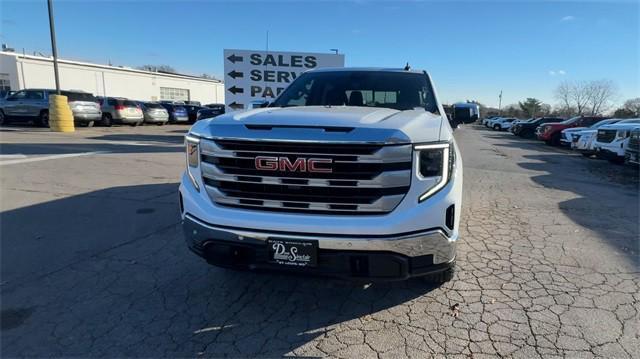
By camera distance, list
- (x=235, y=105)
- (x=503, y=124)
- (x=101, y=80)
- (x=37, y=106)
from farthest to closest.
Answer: (x=503, y=124) < (x=101, y=80) < (x=37, y=106) < (x=235, y=105)

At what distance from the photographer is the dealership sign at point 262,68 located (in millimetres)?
13578

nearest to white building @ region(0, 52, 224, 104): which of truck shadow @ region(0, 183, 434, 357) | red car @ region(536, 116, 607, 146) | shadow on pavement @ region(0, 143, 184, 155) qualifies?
shadow on pavement @ region(0, 143, 184, 155)

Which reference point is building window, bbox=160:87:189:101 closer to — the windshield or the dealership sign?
the dealership sign

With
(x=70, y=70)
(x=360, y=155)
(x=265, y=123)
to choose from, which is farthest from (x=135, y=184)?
(x=70, y=70)

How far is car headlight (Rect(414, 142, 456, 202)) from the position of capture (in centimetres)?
262

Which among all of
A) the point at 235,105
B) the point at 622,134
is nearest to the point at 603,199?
the point at 622,134

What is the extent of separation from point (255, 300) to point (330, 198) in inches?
49.8

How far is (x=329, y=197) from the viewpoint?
2.68m

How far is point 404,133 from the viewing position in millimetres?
2607

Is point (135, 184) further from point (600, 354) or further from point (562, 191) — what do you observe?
point (562, 191)

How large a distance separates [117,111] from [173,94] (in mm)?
34053

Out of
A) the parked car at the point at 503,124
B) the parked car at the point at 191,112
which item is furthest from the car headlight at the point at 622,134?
the parked car at the point at 503,124

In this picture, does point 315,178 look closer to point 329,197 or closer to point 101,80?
point 329,197

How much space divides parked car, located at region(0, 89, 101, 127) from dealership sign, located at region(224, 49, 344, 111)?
10.6m
